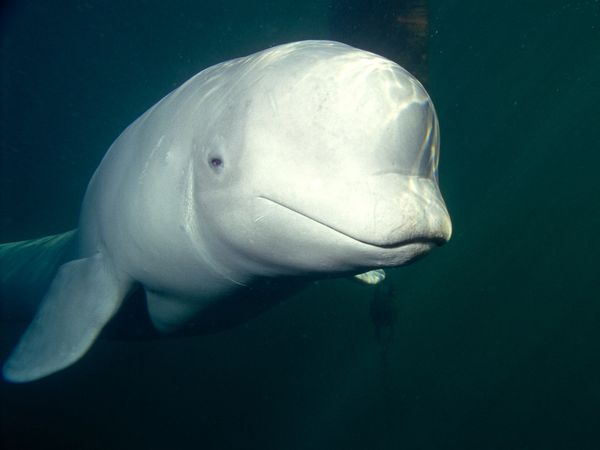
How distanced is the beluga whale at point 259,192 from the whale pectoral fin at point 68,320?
0.01 metres

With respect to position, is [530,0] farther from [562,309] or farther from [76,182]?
[76,182]

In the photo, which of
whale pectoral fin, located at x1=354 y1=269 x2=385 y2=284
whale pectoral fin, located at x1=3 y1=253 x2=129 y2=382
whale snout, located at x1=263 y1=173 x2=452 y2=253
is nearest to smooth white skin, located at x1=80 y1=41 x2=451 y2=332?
whale snout, located at x1=263 y1=173 x2=452 y2=253

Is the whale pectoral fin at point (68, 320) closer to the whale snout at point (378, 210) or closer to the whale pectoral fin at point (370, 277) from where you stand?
the whale snout at point (378, 210)

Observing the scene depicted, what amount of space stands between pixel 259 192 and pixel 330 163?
459mm

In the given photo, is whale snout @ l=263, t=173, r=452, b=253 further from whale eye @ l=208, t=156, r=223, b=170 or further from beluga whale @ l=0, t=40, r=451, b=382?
whale eye @ l=208, t=156, r=223, b=170

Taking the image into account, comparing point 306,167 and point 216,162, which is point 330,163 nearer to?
point 306,167

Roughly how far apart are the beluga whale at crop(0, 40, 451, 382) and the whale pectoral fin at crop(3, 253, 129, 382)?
0.01m

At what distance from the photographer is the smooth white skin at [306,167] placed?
1965 millimetres

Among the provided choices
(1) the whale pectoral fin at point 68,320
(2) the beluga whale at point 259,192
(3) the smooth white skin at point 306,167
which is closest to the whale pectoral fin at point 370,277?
(2) the beluga whale at point 259,192

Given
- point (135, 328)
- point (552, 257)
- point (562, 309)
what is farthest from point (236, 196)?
point (552, 257)

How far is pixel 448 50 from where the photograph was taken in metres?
34.6

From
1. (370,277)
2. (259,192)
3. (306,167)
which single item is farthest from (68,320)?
(370,277)

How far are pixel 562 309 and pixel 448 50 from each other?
24812 millimetres

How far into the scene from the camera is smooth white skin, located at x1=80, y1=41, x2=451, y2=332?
1965 millimetres
